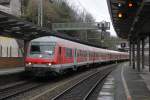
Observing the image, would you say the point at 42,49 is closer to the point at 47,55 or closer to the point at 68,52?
the point at 47,55

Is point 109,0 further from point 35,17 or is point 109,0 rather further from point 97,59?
point 35,17

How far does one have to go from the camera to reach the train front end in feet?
86.6

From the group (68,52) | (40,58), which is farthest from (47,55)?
(68,52)

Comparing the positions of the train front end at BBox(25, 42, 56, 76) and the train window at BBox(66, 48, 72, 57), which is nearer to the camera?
the train front end at BBox(25, 42, 56, 76)

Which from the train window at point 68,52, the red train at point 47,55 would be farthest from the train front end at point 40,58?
the train window at point 68,52

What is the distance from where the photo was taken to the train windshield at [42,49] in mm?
A: 27233

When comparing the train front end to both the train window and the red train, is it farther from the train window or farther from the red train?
the train window

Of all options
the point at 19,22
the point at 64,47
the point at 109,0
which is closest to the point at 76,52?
the point at 64,47

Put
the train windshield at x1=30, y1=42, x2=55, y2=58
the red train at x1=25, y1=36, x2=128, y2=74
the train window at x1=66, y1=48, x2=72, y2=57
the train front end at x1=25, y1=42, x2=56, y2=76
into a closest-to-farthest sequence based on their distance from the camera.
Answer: the train front end at x1=25, y1=42, x2=56, y2=76, the red train at x1=25, y1=36, x2=128, y2=74, the train windshield at x1=30, y1=42, x2=55, y2=58, the train window at x1=66, y1=48, x2=72, y2=57

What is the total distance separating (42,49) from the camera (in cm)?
2748

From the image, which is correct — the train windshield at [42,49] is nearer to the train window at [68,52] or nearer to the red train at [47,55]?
the red train at [47,55]

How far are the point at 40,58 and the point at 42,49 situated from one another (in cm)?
89

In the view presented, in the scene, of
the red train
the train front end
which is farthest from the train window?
the train front end

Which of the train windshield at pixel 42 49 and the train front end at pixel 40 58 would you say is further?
the train windshield at pixel 42 49
